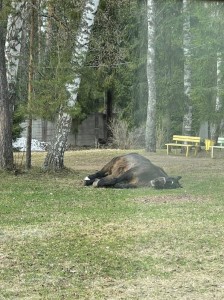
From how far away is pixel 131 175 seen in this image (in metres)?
4.59

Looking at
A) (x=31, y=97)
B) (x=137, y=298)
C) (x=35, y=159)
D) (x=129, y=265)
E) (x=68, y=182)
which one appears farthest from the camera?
(x=35, y=159)

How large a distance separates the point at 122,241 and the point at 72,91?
9.34ft

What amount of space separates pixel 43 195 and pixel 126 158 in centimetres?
63

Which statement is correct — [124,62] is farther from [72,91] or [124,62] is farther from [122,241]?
[72,91]

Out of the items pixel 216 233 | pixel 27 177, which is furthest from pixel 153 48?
pixel 27 177

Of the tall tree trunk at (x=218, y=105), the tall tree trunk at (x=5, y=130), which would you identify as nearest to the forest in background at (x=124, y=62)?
the tall tree trunk at (x=218, y=105)

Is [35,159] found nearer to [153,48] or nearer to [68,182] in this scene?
[68,182]

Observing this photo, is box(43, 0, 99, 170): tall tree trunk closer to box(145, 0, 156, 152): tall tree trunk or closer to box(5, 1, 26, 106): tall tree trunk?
box(5, 1, 26, 106): tall tree trunk

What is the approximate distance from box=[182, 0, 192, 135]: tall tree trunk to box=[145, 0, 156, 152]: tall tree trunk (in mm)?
315

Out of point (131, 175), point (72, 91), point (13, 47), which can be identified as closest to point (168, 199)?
point (131, 175)

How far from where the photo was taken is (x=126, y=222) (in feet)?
10.1

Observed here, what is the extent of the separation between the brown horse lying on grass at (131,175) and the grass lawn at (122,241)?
91 millimetres

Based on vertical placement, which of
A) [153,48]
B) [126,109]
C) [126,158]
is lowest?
[126,158]

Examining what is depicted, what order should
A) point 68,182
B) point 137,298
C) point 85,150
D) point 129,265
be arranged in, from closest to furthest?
point 137,298 < point 129,265 < point 85,150 < point 68,182
